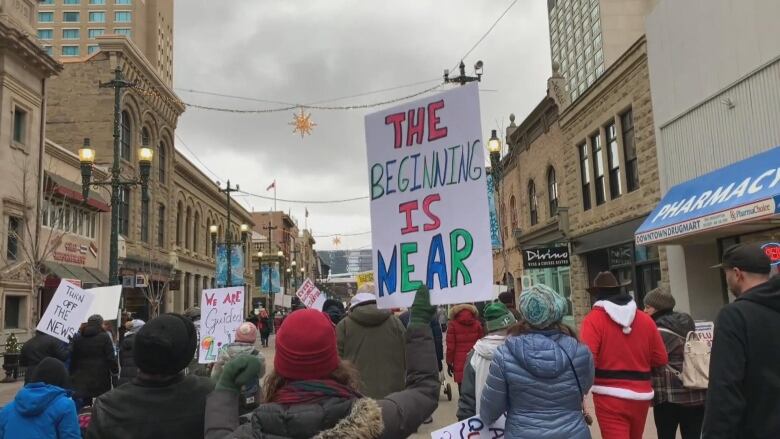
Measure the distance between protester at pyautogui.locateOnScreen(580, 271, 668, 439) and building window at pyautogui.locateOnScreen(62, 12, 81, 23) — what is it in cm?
10987

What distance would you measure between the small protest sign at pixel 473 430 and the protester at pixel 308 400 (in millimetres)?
1232

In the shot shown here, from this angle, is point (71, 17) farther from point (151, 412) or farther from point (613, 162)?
point (151, 412)

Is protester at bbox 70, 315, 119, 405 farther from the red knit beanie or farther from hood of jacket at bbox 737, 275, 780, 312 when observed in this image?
hood of jacket at bbox 737, 275, 780, 312

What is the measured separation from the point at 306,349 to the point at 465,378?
2.55 meters

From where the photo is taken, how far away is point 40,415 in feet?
12.9

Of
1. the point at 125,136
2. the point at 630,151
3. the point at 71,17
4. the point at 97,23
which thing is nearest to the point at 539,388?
the point at 630,151

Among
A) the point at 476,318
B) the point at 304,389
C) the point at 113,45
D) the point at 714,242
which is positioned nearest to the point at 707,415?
the point at 304,389

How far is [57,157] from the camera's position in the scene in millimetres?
26797

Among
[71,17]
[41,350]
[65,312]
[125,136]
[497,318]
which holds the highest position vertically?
[71,17]

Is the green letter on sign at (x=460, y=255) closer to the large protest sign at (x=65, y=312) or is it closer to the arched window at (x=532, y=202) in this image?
the large protest sign at (x=65, y=312)

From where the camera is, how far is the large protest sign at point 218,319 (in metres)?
10.2

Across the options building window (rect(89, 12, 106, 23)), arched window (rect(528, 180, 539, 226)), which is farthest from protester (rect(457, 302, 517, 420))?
building window (rect(89, 12, 106, 23))

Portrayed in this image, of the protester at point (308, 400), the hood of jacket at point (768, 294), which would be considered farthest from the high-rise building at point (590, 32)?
the protester at point (308, 400)

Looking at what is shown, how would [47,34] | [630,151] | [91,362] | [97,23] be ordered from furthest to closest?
[47,34] < [97,23] < [630,151] < [91,362]
